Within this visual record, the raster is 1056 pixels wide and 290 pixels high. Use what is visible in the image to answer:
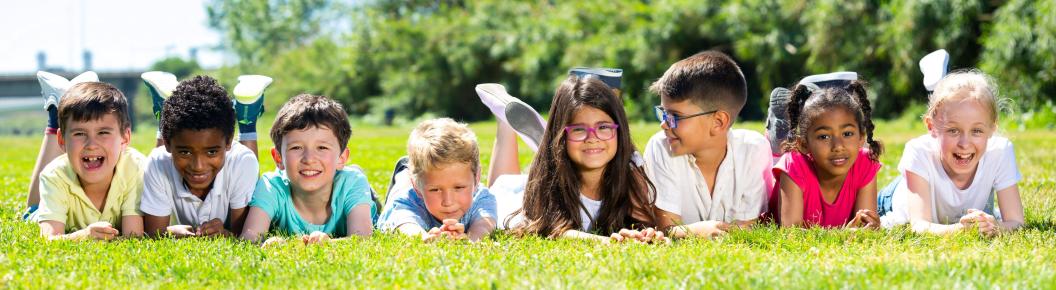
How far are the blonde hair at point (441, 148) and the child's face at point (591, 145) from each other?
562 millimetres

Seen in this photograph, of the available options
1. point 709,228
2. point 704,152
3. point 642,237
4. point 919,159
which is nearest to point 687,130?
point 704,152

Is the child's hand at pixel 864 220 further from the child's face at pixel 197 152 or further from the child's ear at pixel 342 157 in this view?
the child's face at pixel 197 152

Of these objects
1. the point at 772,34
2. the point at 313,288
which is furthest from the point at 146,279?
the point at 772,34

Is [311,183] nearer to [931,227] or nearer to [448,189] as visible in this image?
[448,189]

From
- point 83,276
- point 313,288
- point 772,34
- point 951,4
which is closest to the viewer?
point 313,288

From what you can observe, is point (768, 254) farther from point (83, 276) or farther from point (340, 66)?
point (340, 66)

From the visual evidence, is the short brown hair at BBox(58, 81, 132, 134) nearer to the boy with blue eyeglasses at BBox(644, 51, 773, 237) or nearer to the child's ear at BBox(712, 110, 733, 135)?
the boy with blue eyeglasses at BBox(644, 51, 773, 237)

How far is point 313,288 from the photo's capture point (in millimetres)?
4238

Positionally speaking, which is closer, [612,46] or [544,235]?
[544,235]

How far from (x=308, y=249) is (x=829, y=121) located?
3006 mm

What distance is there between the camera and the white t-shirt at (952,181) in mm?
6148

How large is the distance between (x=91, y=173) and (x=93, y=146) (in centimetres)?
16

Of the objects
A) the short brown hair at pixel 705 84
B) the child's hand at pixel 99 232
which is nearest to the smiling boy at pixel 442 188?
the short brown hair at pixel 705 84

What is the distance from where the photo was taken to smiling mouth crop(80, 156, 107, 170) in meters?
5.95
